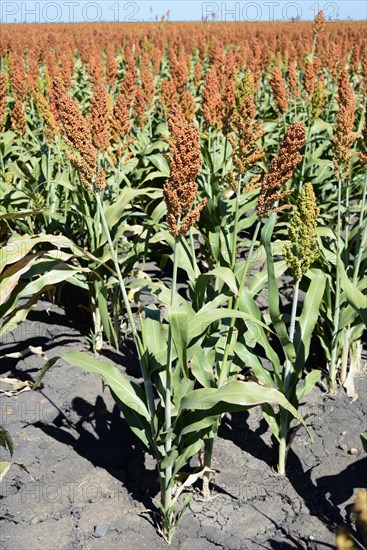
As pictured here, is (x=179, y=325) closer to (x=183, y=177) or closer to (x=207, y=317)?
(x=207, y=317)

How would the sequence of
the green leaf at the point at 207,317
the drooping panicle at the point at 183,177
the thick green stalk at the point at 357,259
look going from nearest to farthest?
the drooping panicle at the point at 183,177
the green leaf at the point at 207,317
the thick green stalk at the point at 357,259

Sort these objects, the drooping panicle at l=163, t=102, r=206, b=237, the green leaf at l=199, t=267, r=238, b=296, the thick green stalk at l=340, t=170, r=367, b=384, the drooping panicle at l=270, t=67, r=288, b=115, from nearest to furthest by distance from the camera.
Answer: the drooping panicle at l=163, t=102, r=206, b=237 < the green leaf at l=199, t=267, r=238, b=296 < the thick green stalk at l=340, t=170, r=367, b=384 < the drooping panicle at l=270, t=67, r=288, b=115

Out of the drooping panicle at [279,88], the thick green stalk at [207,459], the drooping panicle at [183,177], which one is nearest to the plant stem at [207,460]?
the thick green stalk at [207,459]

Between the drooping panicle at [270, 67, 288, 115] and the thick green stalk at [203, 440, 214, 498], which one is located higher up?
the drooping panicle at [270, 67, 288, 115]

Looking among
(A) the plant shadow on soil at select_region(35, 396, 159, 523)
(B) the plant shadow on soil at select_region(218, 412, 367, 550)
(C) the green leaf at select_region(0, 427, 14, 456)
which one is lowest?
(B) the plant shadow on soil at select_region(218, 412, 367, 550)

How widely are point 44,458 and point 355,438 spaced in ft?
5.32

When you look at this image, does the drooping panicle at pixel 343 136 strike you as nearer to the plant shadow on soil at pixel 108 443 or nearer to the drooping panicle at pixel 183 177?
the drooping panicle at pixel 183 177

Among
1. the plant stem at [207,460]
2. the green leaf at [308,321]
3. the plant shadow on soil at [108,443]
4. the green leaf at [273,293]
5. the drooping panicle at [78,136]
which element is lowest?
the plant shadow on soil at [108,443]

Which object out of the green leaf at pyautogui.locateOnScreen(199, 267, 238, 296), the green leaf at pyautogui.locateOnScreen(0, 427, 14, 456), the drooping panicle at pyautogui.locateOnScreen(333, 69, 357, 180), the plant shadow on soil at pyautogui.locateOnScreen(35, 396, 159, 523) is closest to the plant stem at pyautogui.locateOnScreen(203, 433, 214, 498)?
the plant shadow on soil at pyautogui.locateOnScreen(35, 396, 159, 523)

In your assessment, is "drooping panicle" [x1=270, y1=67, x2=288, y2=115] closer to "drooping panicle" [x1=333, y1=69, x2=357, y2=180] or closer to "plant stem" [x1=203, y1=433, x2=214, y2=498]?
"drooping panicle" [x1=333, y1=69, x2=357, y2=180]

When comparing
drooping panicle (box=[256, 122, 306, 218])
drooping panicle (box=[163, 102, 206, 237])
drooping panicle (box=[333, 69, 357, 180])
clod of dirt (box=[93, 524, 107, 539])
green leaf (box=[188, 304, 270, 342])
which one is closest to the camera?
drooping panicle (box=[163, 102, 206, 237])

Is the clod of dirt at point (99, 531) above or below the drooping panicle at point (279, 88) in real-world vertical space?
below

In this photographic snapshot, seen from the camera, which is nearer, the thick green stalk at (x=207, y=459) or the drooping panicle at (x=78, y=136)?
the drooping panicle at (x=78, y=136)

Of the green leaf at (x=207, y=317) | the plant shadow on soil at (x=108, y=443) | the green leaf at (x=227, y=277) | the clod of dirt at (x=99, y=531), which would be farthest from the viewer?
the plant shadow on soil at (x=108, y=443)
